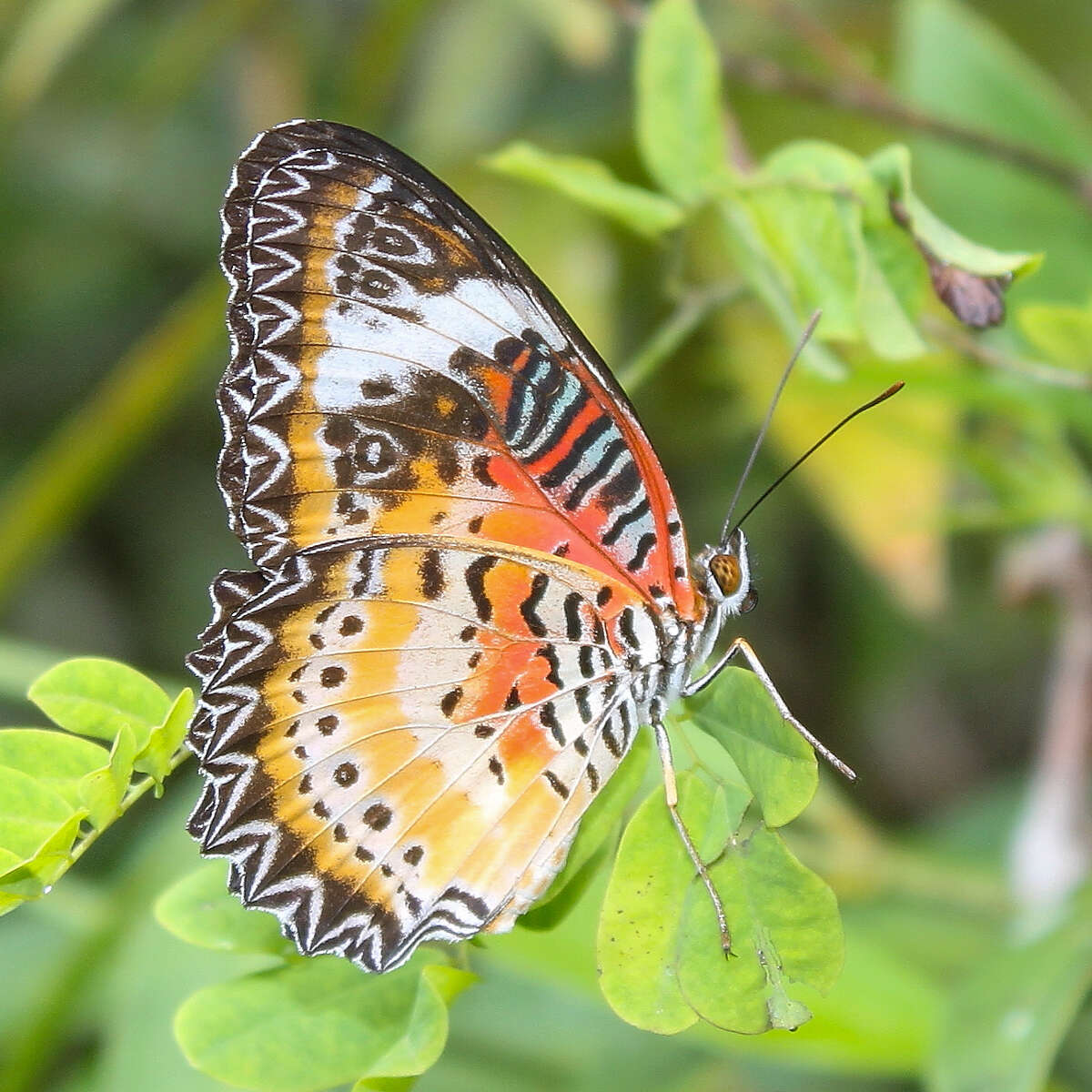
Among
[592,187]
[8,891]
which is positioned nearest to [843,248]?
[592,187]

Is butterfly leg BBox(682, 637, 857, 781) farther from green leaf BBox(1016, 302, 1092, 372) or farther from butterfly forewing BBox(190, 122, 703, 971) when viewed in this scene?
green leaf BBox(1016, 302, 1092, 372)

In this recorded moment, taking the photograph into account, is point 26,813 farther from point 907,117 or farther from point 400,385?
point 907,117

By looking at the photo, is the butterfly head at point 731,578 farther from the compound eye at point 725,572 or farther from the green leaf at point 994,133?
the green leaf at point 994,133

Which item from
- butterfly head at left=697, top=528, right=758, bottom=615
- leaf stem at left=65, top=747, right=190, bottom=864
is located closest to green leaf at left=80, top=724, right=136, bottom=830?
leaf stem at left=65, top=747, right=190, bottom=864

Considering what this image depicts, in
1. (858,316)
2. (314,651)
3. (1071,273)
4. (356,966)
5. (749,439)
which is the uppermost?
(858,316)

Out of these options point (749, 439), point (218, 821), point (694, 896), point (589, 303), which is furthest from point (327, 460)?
point (749, 439)

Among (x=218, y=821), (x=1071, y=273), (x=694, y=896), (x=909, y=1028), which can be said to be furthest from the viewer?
(x=1071, y=273)

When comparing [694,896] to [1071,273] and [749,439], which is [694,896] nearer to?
[1071,273]

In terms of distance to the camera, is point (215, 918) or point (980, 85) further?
point (980, 85)
